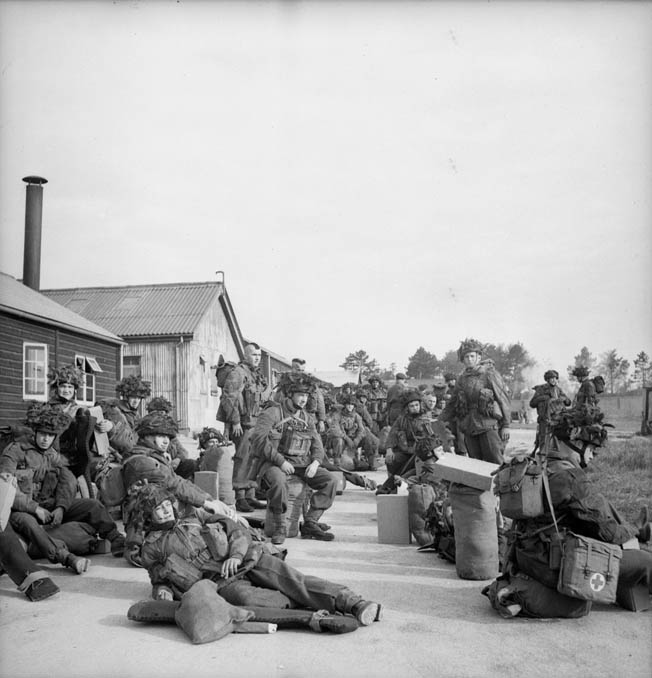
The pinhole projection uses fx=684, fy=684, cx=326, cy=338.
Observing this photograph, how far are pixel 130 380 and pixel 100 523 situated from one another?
2.39 metres

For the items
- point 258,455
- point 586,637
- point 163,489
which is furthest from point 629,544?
point 258,455

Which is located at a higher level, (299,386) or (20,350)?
(20,350)

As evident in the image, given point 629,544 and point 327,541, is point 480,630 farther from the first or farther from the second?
point 327,541

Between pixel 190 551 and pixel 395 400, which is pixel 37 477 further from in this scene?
pixel 395 400

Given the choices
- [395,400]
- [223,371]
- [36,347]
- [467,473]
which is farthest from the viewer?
[36,347]

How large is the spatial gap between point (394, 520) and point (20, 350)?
1386 centimetres

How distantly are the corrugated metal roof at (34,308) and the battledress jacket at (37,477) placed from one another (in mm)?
11857

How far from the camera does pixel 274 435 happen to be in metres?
7.80

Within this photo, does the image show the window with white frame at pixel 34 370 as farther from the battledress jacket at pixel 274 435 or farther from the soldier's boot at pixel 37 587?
the soldier's boot at pixel 37 587

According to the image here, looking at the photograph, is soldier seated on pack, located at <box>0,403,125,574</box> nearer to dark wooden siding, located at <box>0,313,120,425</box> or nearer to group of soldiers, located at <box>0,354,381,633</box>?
group of soldiers, located at <box>0,354,381,633</box>

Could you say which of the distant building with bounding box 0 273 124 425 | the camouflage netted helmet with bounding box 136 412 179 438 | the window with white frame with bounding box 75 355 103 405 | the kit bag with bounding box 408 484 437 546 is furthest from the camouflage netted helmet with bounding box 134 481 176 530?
the window with white frame with bounding box 75 355 103 405

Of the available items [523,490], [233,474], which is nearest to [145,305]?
[233,474]

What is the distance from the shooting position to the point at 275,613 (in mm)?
4504

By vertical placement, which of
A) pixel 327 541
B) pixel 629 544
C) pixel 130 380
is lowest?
pixel 327 541
